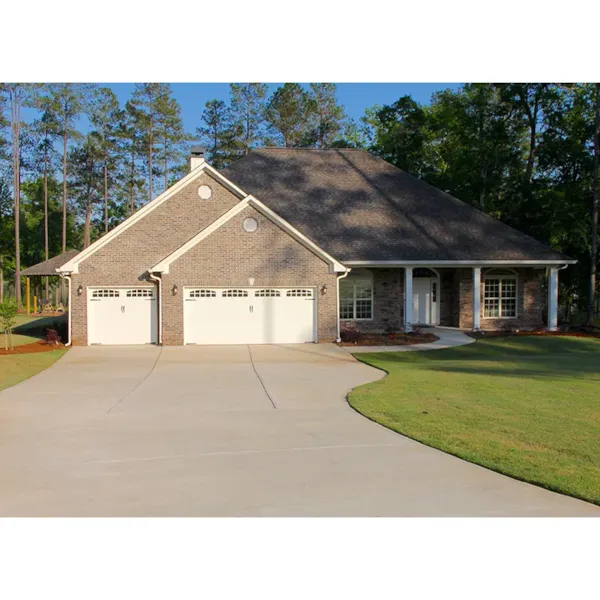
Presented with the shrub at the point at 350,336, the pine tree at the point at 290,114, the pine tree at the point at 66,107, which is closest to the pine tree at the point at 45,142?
the pine tree at the point at 66,107

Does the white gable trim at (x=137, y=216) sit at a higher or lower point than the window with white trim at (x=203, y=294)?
higher

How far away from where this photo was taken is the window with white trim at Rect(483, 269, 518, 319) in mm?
27281

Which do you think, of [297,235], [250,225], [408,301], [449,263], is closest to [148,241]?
[250,225]

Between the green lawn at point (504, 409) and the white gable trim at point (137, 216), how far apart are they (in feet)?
30.3

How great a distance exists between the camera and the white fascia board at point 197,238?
22375 mm

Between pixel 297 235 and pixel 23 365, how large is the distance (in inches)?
395

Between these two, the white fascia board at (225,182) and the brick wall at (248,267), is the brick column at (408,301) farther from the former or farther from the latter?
the white fascia board at (225,182)

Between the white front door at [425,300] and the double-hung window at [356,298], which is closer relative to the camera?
the double-hung window at [356,298]

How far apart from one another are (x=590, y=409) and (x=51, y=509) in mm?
8711

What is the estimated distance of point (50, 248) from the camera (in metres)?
60.7

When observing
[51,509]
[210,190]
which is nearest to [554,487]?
[51,509]

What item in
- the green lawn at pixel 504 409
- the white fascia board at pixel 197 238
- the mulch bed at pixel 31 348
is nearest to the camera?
the green lawn at pixel 504 409

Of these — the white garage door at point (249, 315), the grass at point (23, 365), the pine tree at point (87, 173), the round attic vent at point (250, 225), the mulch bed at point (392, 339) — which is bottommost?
the grass at point (23, 365)

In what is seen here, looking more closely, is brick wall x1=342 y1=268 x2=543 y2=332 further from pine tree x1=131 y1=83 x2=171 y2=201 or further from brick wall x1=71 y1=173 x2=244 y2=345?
pine tree x1=131 y1=83 x2=171 y2=201
